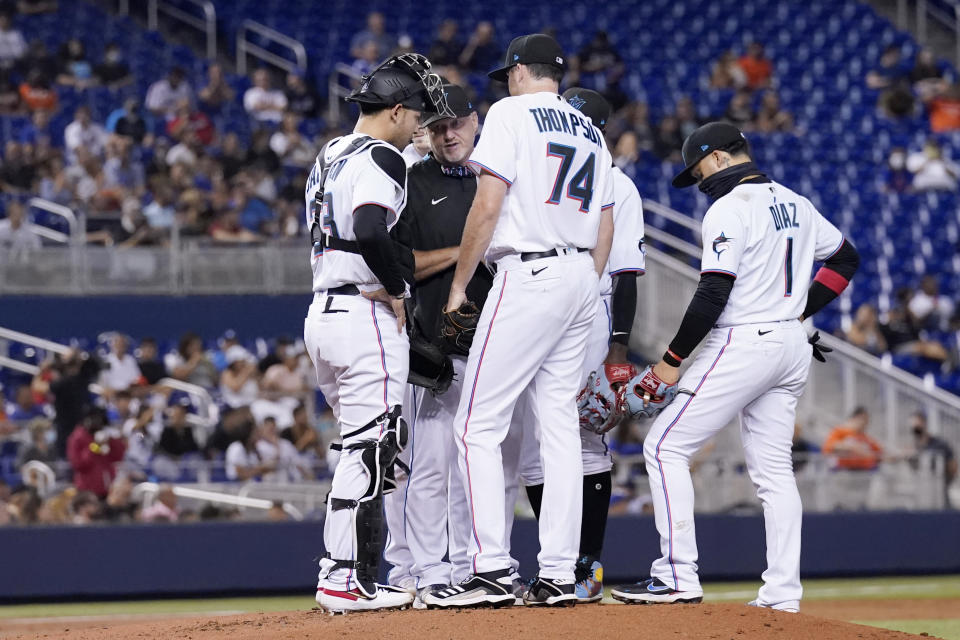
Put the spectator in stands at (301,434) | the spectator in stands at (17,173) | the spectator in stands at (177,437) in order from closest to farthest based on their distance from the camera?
the spectator in stands at (177,437) < the spectator in stands at (301,434) < the spectator in stands at (17,173)

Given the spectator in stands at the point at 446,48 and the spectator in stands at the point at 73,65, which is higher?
the spectator in stands at the point at 446,48

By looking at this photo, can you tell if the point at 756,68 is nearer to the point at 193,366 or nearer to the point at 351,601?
the point at 193,366

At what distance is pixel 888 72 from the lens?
19.9m

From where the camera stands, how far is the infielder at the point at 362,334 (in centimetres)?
571

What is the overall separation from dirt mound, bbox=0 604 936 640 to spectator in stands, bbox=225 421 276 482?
5056 mm

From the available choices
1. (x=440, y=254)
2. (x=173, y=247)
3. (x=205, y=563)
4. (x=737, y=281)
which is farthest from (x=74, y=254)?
(x=737, y=281)

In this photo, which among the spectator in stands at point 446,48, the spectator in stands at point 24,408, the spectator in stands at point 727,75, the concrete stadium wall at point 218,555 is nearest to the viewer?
the concrete stadium wall at point 218,555

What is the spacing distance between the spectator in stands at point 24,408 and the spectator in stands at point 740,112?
9909 millimetres

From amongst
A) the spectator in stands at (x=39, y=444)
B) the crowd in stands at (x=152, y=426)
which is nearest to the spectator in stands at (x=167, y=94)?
the crowd in stands at (x=152, y=426)

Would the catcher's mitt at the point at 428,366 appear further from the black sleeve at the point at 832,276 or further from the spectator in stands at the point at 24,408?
the spectator in stands at the point at 24,408

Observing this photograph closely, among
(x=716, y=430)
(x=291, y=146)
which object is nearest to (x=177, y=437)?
(x=291, y=146)

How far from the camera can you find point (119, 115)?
51.4 ft

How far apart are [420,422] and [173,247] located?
7.81m

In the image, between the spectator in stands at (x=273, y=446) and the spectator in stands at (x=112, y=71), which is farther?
the spectator in stands at (x=112, y=71)
